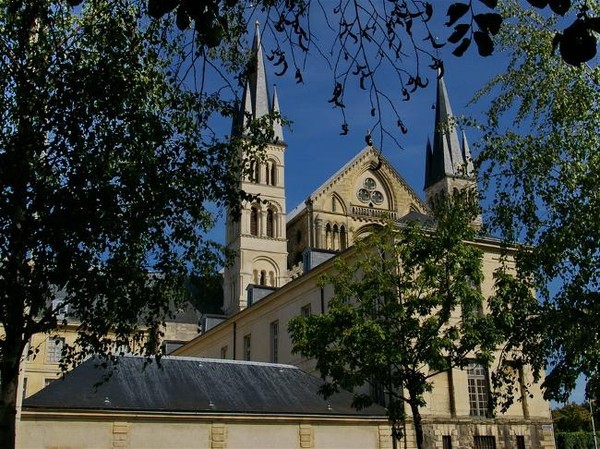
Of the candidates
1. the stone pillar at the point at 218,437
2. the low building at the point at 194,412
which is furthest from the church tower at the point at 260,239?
the stone pillar at the point at 218,437

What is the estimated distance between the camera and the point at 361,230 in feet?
194

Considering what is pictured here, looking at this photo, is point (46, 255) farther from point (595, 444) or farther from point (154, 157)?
point (595, 444)

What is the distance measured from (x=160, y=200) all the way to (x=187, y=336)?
4675 cm

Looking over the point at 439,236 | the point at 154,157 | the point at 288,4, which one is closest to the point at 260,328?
the point at 439,236

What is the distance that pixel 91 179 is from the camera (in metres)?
9.81

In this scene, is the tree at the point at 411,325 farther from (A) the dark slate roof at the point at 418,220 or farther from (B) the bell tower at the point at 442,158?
(B) the bell tower at the point at 442,158

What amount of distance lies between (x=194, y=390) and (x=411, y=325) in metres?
8.83

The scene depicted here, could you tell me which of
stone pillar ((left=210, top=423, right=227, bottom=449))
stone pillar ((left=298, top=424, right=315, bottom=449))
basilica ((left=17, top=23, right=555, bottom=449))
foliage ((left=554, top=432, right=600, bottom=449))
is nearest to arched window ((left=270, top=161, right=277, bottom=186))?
basilica ((left=17, top=23, right=555, bottom=449))

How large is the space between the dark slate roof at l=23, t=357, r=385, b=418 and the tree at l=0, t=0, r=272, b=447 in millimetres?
11150

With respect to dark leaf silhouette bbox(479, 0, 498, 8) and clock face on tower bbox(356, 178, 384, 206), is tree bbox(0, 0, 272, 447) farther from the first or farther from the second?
clock face on tower bbox(356, 178, 384, 206)

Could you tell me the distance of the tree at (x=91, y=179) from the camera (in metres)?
9.52

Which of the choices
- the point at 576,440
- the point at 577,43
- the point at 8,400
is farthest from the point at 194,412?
the point at 576,440

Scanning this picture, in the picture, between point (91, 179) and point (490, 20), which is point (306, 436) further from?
point (490, 20)

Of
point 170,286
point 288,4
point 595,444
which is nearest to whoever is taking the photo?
point 288,4
